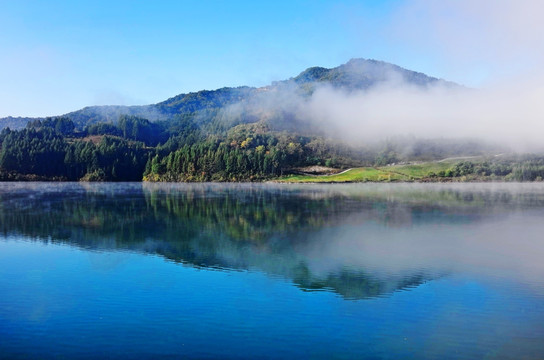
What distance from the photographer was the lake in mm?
18859

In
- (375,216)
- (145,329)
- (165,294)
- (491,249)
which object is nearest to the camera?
(145,329)

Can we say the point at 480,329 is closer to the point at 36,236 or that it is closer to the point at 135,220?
the point at 36,236

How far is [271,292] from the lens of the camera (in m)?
26.7

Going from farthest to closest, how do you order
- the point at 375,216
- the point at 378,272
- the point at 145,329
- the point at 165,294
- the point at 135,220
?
1. the point at 375,216
2. the point at 135,220
3. the point at 378,272
4. the point at 165,294
5. the point at 145,329

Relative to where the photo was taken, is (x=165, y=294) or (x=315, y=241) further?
(x=315, y=241)

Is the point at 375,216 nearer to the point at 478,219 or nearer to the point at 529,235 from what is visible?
the point at 478,219

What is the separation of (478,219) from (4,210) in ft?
251

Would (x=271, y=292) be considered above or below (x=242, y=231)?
below

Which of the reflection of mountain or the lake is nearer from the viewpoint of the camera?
the lake

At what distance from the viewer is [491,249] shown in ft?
134

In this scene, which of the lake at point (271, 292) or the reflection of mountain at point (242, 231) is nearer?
the lake at point (271, 292)

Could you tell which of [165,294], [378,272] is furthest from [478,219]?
[165,294]

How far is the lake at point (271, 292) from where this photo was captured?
1886cm

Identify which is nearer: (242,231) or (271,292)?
(271,292)
